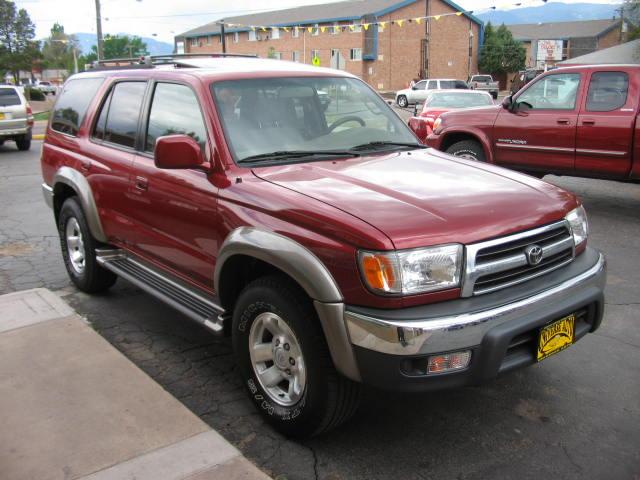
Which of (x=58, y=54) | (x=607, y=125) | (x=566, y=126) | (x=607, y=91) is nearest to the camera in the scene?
(x=607, y=125)

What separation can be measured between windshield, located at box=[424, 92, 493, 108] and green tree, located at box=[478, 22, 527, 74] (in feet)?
158

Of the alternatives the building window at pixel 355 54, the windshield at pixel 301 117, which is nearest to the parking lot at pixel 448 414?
the windshield at pixel 301 117

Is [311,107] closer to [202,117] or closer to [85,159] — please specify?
[202,117]

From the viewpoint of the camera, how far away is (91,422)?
3217 millimetres

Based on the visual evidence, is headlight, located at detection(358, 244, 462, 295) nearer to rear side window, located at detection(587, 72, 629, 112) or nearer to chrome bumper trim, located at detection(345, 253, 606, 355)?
chrome bumper trim, located at detection(345, 253, 606, 355)

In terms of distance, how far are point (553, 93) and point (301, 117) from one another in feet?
18.7

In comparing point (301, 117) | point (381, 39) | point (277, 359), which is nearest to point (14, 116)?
point (301, 117)

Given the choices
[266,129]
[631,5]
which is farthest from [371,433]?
[631,5]

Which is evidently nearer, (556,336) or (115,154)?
(556,336)

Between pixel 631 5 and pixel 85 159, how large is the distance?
30188mm

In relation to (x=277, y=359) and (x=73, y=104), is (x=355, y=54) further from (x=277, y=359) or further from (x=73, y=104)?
(x=277, y=359)

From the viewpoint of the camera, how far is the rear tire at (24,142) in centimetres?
1667

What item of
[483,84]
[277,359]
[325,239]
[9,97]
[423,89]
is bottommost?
[277,359]

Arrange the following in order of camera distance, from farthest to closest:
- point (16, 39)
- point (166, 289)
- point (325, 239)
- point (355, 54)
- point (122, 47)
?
point (122, 47) < point (16, 39) < point (355, 54) < point (166, 289) < point (325, 239)
